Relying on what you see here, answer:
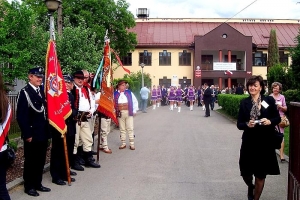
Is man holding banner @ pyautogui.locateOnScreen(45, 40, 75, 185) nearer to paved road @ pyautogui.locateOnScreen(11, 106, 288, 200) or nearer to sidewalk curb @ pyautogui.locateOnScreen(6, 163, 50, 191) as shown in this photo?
paved road @ pyautogui.locateOnScreen(11, 106, 288, 200)

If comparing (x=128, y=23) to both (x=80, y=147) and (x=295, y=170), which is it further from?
(x=295, y=170)

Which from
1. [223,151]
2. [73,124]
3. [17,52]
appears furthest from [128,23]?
[73,124]

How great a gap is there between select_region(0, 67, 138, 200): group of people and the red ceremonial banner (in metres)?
0.12

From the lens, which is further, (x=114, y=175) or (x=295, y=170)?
(x=114, y=175)

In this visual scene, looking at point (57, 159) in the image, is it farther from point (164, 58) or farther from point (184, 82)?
point (164, 58)

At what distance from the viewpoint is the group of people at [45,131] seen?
6770 millimetres

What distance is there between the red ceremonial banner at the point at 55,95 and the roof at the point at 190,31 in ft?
155

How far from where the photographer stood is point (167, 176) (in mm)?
8508

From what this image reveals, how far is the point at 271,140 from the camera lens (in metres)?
6.20

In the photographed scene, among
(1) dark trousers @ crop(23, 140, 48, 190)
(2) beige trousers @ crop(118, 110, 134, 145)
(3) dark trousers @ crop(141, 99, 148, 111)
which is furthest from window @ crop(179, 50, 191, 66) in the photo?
(1) dark trousers @ crop(23, 140, 48, 190)

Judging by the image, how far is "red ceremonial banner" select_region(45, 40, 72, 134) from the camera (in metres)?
7.39

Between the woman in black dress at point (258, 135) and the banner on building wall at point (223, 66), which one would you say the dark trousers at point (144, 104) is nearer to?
the woman in black dress at point (258, 135)

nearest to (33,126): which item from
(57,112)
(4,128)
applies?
(57,112)

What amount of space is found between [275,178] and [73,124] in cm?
412
